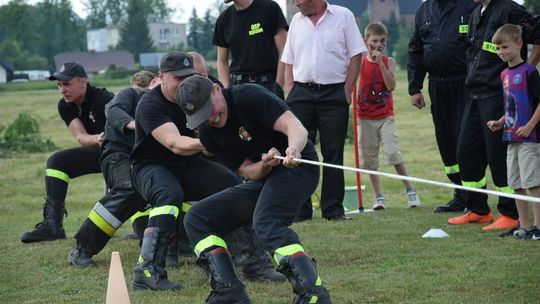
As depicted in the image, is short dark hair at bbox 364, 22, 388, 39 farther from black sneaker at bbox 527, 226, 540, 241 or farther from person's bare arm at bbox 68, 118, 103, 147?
black sneaker at bbox 527, 226, 540, 241

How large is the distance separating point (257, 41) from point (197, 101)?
4265 mm

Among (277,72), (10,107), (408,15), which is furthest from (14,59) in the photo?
(277,72)

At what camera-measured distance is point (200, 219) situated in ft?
22.7

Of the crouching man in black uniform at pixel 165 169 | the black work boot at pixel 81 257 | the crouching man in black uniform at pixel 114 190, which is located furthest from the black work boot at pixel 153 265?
the black work boot at pixel 81 257

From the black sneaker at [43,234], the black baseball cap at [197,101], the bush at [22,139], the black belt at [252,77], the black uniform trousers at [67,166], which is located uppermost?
the black baseball cap at [197,101]

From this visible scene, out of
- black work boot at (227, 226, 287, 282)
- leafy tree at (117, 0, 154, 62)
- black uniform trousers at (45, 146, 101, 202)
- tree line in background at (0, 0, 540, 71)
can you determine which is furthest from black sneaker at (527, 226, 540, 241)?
leafy tree at (117, 0, 154, 62)

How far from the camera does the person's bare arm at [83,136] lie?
9961mm

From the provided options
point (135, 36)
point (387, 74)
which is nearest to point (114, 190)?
point (387, 74)

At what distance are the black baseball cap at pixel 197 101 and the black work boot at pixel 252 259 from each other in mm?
1569

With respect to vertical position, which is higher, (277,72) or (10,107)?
(277,72)

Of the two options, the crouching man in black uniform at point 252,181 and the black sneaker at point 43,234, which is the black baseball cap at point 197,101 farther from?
the black sneaker at point 43,234

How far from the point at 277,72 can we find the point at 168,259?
9.75ft

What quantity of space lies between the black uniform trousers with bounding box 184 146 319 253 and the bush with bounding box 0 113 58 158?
19.9m

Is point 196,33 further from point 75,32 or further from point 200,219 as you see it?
point 200,219
